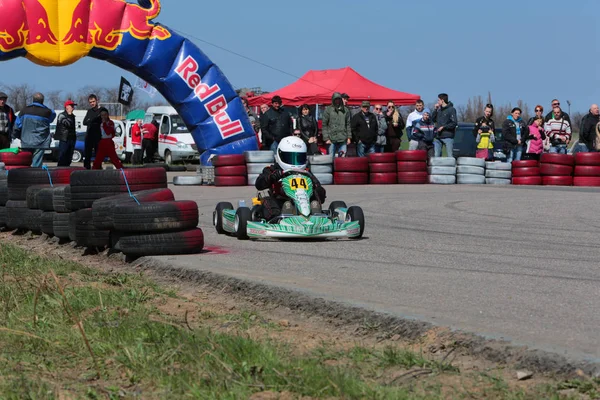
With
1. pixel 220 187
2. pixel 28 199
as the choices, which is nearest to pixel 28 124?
pixel 220 187

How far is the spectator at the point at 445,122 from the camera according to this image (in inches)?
801

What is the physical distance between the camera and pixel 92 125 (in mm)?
19203

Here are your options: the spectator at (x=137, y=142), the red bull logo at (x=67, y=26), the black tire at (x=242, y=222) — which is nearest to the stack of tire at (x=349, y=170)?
the red bull logo at (x=67, y=26)

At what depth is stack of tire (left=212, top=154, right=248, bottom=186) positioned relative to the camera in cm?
1959

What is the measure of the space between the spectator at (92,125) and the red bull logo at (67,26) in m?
1.10

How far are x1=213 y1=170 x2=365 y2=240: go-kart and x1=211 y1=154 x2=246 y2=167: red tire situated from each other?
8.79 meters

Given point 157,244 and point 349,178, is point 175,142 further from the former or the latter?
point 157,244

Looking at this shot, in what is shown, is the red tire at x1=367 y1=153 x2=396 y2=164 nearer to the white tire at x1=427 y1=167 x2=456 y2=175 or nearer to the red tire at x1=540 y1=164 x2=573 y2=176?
the white tire at x1=427 y1=167 x2=456 y2=175

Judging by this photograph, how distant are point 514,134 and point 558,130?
96cm

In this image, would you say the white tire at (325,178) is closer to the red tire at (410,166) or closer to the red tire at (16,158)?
the red tire at (410,166)

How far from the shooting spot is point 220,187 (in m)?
19.3

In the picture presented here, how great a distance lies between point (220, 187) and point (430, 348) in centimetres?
1440

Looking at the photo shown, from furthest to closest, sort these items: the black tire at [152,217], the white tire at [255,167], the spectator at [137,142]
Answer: the spectator at [137,142], the white tire at [255,167], the black tire at [152,217]

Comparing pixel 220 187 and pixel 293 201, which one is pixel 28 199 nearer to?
pixel 293 201
